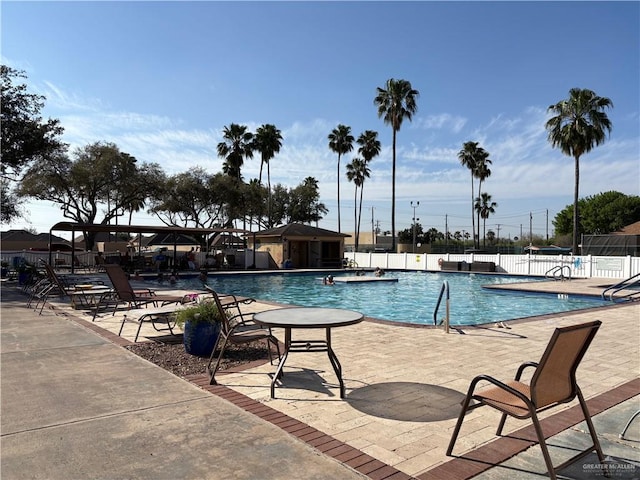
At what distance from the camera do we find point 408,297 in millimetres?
18578

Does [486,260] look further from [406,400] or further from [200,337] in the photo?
[406,400]

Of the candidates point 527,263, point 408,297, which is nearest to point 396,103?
point 527,263

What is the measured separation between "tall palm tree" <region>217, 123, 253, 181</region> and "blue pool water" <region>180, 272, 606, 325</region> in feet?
64.6

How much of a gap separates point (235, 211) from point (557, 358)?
131 ft

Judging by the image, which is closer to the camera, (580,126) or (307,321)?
(307,321)

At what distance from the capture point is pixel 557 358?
Result: 282 cm

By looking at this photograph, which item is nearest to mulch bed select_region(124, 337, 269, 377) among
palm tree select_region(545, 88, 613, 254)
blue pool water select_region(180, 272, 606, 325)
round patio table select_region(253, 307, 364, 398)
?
round patio table select_region(253, 307, 364, 398)

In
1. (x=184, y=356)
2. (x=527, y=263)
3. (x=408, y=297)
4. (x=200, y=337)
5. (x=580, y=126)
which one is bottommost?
(x=408, y=297)

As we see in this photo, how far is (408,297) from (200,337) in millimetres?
13583

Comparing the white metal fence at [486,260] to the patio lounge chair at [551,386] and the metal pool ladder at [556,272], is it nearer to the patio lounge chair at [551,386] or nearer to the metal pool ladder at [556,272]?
the metal pool ladder at [556,272]

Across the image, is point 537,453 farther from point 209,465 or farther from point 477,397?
point 209,465

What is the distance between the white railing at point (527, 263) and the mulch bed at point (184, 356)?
2231cm

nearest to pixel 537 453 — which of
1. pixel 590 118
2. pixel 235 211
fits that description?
pixel 590 118

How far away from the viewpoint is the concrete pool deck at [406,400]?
311 cm
